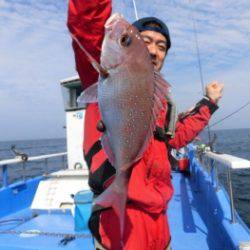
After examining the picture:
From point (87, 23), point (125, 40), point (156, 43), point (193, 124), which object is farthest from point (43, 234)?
point (125, 40)

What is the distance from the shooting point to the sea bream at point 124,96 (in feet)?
5.51

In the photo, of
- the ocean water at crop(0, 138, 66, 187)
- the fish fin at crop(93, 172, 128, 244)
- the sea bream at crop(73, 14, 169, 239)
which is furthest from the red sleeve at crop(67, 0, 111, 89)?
the ocean water at crop(0, 138, 66, 187)

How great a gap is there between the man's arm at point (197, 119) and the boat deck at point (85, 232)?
76.0 inches

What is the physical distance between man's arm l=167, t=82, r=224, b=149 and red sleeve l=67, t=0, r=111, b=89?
921 millimetres

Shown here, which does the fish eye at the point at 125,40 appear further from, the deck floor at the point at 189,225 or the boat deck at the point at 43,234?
the boat deck at the point at 43,234

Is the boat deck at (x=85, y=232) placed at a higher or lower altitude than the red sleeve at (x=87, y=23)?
lower

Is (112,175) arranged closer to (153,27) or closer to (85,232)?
(153,27)

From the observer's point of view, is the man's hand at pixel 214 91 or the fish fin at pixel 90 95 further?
the man's hand at pixel 214 91

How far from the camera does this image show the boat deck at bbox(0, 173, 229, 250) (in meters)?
4.41

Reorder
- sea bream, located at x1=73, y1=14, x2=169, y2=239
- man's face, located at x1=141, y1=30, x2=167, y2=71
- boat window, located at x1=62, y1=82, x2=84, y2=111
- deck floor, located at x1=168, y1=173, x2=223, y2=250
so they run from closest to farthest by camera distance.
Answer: sea bream, located at x1=73, y1=14, x2=169, y2=239 < man's face, located at x1=141, y1=30, x2=167, y2=71 < deck floor, located at x1=168, y1=173, x2=223, y2=250 < boat window, located at x1=62, y1=82, x2=84, y2=111

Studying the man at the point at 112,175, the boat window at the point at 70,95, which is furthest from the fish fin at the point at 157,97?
the boat window at the point at 70,95

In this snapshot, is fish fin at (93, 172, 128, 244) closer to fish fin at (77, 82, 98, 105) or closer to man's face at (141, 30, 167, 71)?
fish fin at (77, 82, 98, 105)

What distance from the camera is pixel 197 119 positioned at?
2748mm

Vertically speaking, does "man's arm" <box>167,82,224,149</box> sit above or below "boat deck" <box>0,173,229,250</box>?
above
